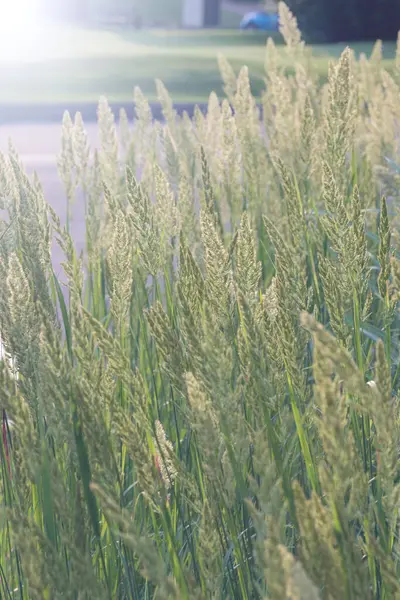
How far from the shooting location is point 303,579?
0.88 meters

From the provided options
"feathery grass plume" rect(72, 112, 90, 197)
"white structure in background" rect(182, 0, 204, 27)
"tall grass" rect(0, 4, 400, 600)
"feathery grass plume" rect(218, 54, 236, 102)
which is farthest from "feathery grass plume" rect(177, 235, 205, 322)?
"white structure in background" rect(182, 0, 204, 27)

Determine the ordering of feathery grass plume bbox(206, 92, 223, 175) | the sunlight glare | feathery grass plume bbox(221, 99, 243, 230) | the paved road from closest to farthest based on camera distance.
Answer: feathery grass plume bbox(221, 99, 243, 230) < feathery grass plume bbox(206, 92, 223, 175) < the paved road < the sunlight glare

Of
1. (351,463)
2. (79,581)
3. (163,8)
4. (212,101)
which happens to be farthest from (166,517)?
Answer: (163,8)

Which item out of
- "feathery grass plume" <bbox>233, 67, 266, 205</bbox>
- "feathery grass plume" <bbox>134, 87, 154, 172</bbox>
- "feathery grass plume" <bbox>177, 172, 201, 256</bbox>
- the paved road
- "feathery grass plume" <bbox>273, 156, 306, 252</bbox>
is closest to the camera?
"feathery grass plume" <bbox>273, 156, 306, 252</bbox>

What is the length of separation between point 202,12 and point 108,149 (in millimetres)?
51414

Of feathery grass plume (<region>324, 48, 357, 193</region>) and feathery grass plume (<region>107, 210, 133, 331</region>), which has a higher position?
feathery grass plume (<region>324, 48, 357, 193</region>)

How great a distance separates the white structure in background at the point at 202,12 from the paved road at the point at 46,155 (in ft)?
128

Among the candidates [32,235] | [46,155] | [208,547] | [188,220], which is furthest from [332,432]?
[46,155]

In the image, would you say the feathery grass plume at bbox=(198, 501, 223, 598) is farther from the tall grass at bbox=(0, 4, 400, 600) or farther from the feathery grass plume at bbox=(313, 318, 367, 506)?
the feathery grass plume at bbox=(313, 318, 367, 506)

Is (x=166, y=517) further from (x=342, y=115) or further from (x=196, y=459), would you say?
(x=342, y=115)

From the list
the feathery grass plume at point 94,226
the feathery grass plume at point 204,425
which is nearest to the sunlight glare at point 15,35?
the feathery grass plume at point 94,226

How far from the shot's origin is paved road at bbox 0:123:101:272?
29.0 feet

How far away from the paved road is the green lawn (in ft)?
9.41

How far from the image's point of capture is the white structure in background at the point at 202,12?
52344mm
